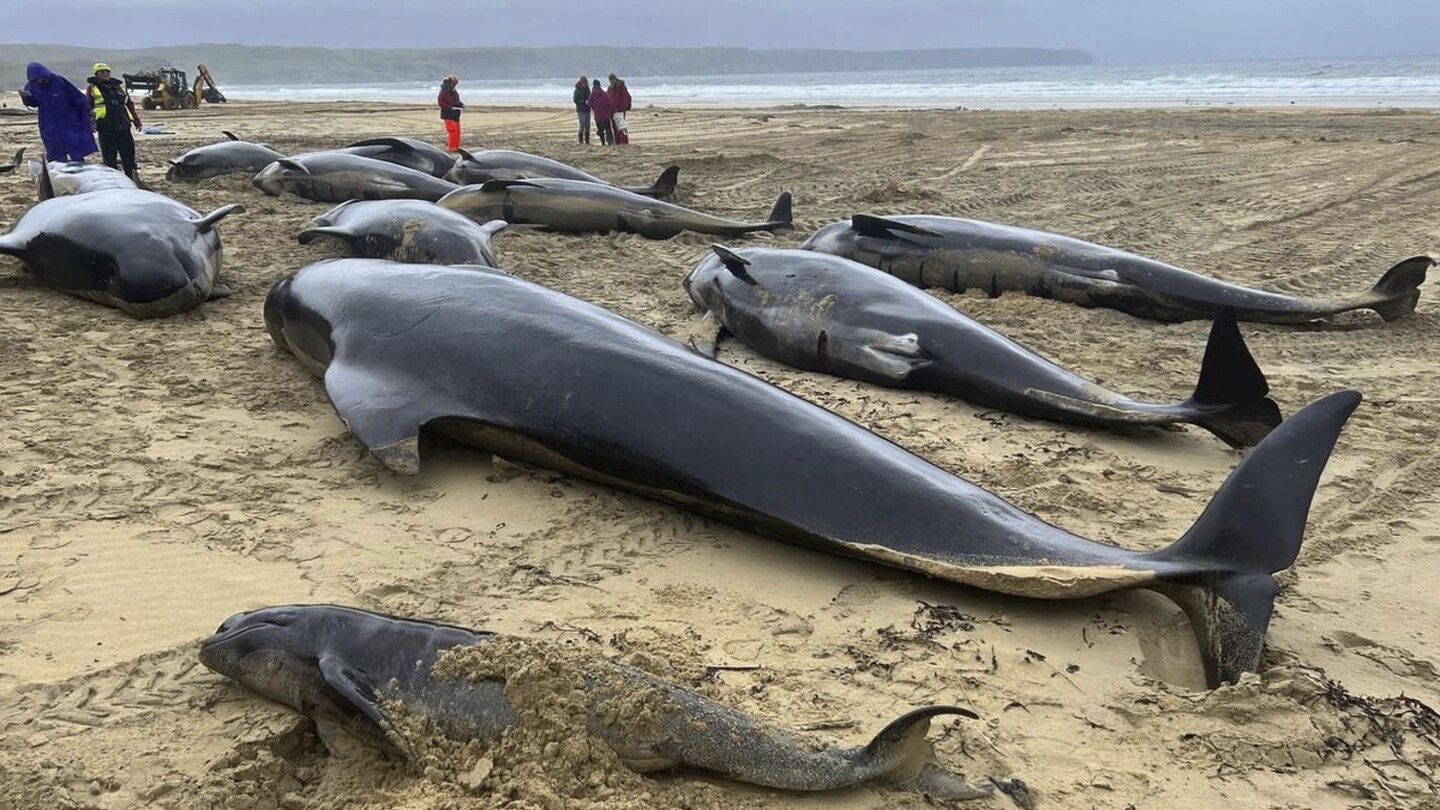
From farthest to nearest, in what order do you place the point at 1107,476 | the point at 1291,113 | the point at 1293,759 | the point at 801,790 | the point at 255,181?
1. the point at 1291,113
2. the point at 255,181
3. the point at 1107,476
4. the point at 1293,759
5. the point at 801,790

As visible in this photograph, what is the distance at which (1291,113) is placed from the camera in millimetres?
29844

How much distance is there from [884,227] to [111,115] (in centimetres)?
1075

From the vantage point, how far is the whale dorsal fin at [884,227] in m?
8.57

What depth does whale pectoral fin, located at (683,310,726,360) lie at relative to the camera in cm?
692

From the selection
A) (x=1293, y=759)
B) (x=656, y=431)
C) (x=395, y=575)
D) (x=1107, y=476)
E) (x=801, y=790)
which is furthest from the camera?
(x=1107, y=476)

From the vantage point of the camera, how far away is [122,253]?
7.07m

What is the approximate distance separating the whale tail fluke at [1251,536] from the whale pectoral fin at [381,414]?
3.08 metres

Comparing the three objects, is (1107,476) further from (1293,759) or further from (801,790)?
(801,790)

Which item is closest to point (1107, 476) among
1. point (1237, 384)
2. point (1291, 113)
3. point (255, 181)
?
point (1237, 384)

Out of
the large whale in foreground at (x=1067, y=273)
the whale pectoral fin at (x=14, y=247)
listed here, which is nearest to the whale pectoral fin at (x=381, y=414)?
the whale pectoral fin at (x=14, y=247)

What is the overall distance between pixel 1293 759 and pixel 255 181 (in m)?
13.0

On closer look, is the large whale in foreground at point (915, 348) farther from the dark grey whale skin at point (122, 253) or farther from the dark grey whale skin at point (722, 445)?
the dark grey whale skin at point (122, 253)

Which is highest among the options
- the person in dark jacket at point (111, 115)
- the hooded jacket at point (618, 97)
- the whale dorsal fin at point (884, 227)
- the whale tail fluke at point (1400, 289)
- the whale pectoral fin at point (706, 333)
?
the hooded jacket at point (618, 97)

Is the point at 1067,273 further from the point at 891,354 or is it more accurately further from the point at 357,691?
the point at 357,691
